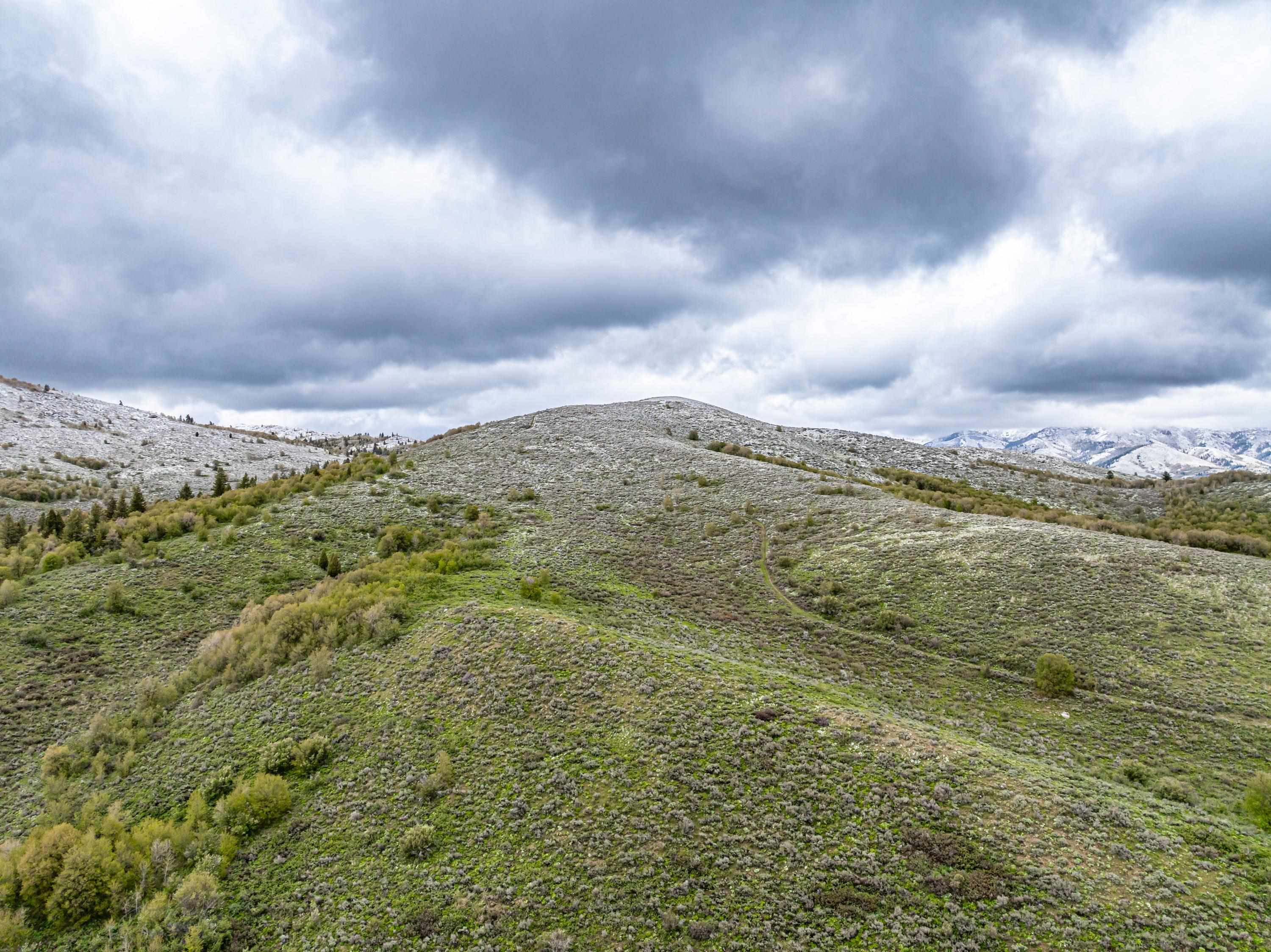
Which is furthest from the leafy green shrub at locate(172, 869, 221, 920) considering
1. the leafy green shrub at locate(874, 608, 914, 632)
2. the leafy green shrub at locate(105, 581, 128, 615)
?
the leafy green shrub at locate(874, 608, 914, 632)

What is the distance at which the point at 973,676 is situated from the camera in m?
19.3

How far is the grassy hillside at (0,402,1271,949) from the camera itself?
10461mm

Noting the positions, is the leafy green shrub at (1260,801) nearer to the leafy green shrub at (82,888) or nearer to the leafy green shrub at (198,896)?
the leafy green shrub at (198,896)

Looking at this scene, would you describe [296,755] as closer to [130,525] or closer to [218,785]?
[218,785]

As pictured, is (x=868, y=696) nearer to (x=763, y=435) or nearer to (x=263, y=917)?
(x=263, y=917)

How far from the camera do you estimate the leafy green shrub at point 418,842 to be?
11953 millimetres

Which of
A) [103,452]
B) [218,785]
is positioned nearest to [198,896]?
[218,785]

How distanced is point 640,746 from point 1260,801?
43.8 ft

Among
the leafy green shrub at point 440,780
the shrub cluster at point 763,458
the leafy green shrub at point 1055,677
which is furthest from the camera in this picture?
the shrub cluster at point 763,458

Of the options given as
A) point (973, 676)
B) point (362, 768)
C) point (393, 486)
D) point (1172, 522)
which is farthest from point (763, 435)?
point (362, 768)

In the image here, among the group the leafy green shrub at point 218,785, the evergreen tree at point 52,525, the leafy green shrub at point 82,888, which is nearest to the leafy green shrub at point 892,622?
the leafy green shrub at point 218,785

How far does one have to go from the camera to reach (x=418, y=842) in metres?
12.0

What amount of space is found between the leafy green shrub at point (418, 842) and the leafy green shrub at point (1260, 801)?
56.5ft

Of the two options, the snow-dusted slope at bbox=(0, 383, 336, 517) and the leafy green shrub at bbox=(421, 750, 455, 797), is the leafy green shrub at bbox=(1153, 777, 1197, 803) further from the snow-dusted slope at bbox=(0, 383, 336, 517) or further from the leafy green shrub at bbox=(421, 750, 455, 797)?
the snow-dusted slope at bbox=(0, 383, 336, 517)
